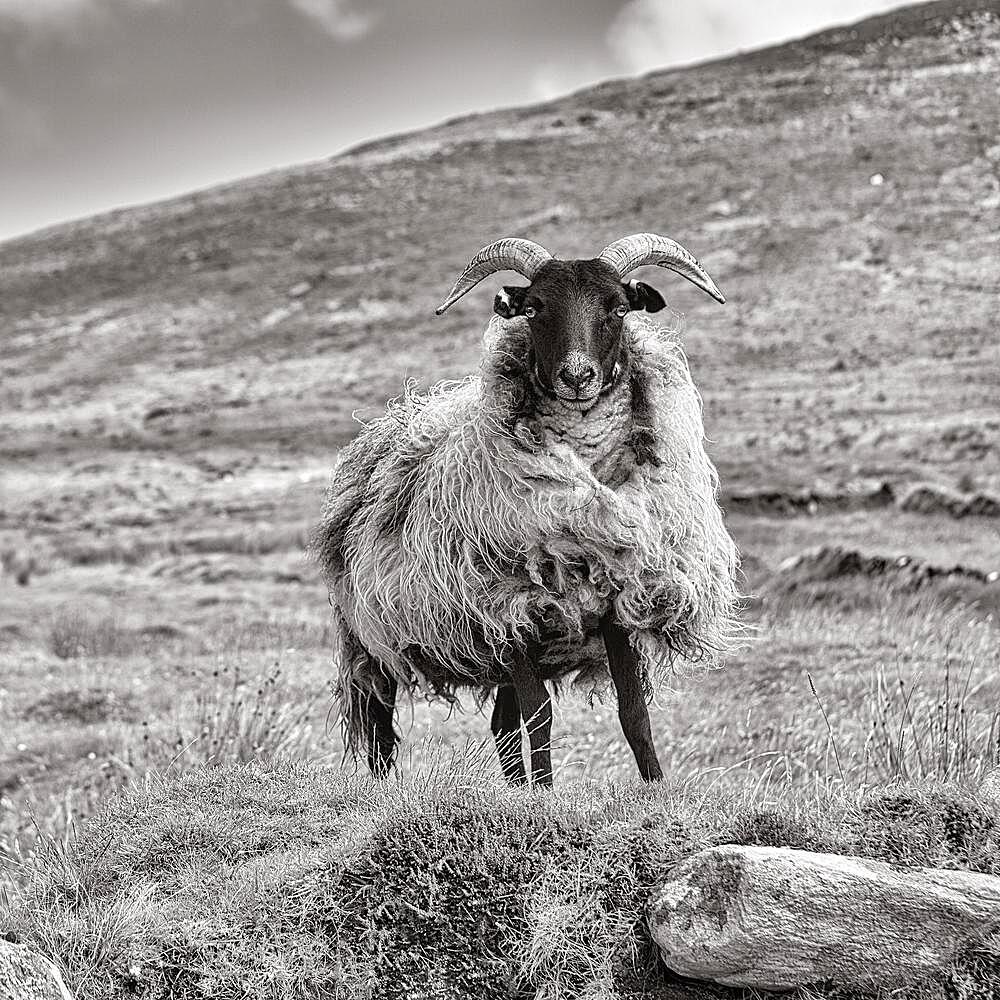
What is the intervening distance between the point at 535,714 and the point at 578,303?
223 cm

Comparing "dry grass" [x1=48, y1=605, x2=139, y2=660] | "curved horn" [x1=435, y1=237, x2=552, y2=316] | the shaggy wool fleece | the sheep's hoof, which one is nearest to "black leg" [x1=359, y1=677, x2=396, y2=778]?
the shaggy wool fleece

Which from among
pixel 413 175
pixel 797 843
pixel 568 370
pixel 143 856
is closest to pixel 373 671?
pixel 143 856

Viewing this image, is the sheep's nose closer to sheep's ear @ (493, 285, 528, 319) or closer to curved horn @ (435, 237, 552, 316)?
sheep's ear @ (493, 285, 528, 319)

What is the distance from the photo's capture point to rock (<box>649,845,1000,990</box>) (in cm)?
470

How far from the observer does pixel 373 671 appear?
7.20 metres

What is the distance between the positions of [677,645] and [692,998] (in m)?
1.94

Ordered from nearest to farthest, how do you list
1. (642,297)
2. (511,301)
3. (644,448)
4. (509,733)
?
(644,448), (511,301), (642,297), (509,733)

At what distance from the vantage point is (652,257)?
670cm

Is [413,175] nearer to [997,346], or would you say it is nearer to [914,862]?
[997,346]

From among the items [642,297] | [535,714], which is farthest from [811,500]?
[535,714]

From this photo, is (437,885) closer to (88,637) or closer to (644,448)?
(644,448)

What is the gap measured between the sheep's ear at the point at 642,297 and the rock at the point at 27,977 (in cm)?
451

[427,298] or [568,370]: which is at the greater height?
[427,298]

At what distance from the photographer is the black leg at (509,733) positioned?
6.21 metres
